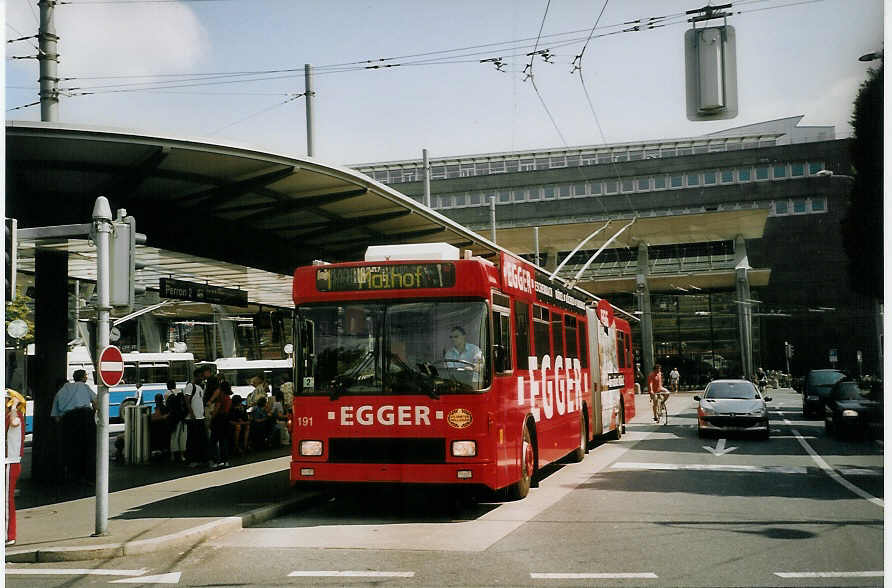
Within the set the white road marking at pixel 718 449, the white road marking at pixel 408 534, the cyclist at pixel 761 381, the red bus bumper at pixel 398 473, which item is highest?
the red bus bumper at pixel 398 473

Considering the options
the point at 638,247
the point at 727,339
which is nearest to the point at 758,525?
the point at 638,247

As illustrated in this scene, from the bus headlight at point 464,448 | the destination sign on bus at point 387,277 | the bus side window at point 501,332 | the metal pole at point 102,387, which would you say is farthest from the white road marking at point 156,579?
the bus side window at point 501,332

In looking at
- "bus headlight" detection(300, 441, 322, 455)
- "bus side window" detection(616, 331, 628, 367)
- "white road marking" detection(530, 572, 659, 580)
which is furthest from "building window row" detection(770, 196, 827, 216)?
"white road marking" detection(530, 572, 659, 580)

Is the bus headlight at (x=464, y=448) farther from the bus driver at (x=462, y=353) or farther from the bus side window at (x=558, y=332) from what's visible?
the bus side window at (x=558, y=332)

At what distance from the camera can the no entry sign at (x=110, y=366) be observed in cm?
897

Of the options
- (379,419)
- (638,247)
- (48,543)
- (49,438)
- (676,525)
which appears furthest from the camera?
(638,247)

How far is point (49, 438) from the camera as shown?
13648 millimetres

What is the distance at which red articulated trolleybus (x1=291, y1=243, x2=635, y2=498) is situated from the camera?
9891mm

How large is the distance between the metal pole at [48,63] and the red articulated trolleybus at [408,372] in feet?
15.7

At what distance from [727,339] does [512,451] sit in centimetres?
5344

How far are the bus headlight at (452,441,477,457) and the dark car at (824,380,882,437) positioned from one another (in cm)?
1420

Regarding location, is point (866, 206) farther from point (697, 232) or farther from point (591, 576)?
point (697, 232)

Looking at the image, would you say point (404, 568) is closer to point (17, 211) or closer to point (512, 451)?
point (512, 451)

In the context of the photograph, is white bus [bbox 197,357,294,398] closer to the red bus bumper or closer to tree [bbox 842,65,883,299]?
tree [bbox 842,65,883,299]
